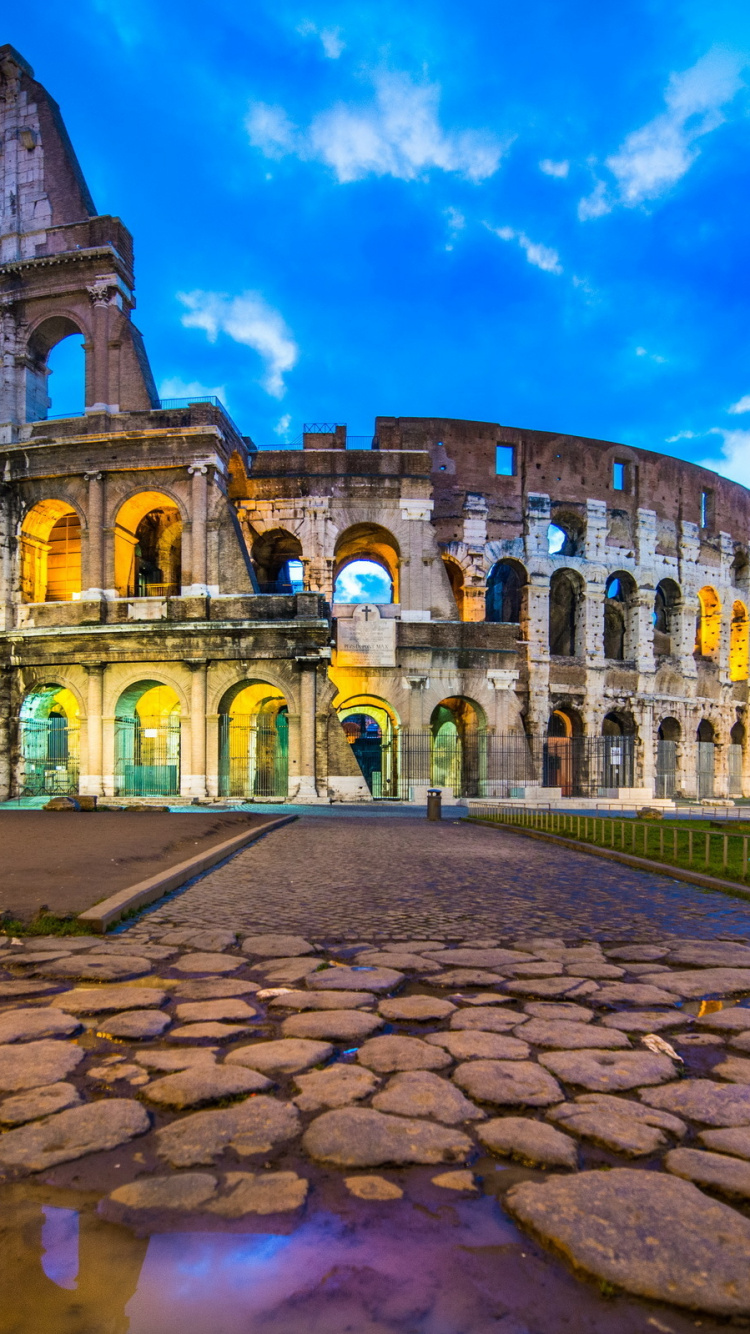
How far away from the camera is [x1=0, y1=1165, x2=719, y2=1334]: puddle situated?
150cm

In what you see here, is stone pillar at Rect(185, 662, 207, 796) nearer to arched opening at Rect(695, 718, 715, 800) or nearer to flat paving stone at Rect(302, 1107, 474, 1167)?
arched opening at Rect(695, 718, 715, 800)

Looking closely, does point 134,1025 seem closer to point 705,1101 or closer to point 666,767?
point 705,1101

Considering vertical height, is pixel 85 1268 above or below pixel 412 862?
above

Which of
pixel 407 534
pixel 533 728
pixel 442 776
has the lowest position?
pixel 442 776

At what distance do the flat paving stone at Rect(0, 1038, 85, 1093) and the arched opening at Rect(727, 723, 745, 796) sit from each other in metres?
33.2

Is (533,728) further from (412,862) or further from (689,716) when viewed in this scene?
(412,862)

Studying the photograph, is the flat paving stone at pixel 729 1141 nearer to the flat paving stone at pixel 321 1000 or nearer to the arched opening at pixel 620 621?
the flat paving stone at pixel 321 1000

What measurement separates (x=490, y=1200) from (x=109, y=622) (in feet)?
72.3

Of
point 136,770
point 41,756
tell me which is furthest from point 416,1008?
point 41,756

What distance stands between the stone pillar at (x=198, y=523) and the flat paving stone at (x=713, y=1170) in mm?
21324

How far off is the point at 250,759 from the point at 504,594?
13.2m

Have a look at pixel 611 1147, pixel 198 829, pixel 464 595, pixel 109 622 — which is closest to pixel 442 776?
pixel 464 595

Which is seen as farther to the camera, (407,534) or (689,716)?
(689,716)

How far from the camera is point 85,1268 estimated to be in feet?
5.46
